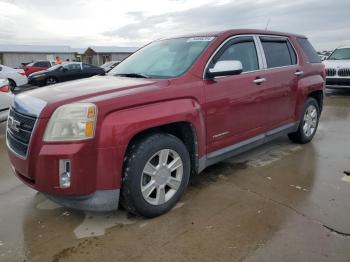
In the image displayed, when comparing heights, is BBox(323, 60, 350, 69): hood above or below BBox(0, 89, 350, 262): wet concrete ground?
above

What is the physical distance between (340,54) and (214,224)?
38.8 ft

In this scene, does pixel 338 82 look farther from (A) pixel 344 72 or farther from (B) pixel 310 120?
(B) pixel 310 120

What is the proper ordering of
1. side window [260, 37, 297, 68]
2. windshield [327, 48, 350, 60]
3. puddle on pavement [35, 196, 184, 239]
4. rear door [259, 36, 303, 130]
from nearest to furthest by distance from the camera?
puddle on pavement [35, 196, 184, 239], rear door [259, 36, 303, 130], side window [260, 37, 297, 68], windshield [327, 48, 350, 60]

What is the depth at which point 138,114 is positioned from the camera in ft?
10.0

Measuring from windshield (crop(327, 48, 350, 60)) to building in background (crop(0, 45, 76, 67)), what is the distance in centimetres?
3809

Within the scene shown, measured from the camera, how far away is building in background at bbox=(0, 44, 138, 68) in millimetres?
46581

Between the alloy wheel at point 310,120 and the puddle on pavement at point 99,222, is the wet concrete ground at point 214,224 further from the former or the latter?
the alloy wheel at point 310,120

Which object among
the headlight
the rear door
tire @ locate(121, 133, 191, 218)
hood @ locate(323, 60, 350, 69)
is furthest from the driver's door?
hood @ locate(323, 60, 350, 69)

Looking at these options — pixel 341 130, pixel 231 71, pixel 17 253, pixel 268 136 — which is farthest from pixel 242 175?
pixel 341 130

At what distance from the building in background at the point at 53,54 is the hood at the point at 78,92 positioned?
44.6 meters

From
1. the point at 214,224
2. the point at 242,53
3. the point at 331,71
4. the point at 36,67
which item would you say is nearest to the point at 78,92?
the point at 214,224

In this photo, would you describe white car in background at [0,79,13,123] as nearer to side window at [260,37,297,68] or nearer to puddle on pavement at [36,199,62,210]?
puddle on pavement at [36,199,62,210]

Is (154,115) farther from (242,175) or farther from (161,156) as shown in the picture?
(242,175)

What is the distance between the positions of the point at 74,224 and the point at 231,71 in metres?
2.21
